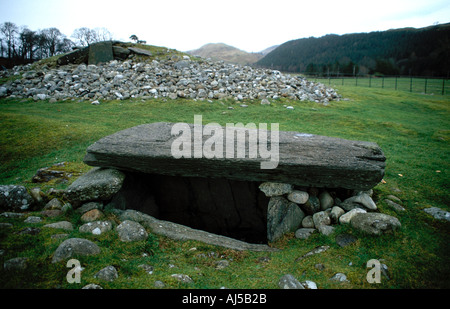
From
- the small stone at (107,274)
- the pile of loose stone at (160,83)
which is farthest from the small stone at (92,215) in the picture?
the pile of loose stone at (160,83)

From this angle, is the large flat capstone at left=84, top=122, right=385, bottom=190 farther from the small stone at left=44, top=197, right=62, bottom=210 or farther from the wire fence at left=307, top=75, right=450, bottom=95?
the wire fence at left=307, top=75, right=450, bottom=95

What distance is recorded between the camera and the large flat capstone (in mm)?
5125

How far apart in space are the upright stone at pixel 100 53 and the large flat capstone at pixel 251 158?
17.7 metres

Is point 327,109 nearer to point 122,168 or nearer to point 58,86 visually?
point 122,168

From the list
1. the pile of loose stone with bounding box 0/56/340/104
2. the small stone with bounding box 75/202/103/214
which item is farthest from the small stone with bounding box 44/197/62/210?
the pile of loose stone with bounding box 0/56/340/104

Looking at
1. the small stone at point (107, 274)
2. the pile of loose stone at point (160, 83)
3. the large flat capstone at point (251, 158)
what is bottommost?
the small stone at point (107, 274)

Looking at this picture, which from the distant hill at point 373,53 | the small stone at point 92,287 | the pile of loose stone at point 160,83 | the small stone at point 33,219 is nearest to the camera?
the small stone at point 92,287

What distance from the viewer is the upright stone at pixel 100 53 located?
20666 mm

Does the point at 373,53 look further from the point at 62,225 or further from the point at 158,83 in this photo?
the point at 62,225

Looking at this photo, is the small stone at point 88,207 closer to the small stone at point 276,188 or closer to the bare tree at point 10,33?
the small stone at point 276,188

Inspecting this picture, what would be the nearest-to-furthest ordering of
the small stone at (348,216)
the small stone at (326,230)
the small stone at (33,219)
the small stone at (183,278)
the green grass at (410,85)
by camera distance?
the small stone at (183,278) → the small stone at (33,219) → the small stone at (326,230) → the small stone at (348,216) → the green grass at (410,85)

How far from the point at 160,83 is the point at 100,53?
23.6 ft

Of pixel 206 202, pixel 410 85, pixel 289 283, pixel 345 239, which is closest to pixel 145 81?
pixel 206 202

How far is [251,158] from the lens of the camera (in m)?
5.23
